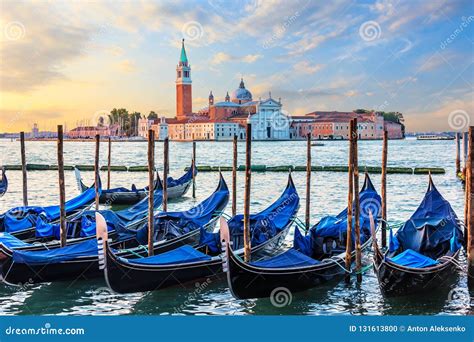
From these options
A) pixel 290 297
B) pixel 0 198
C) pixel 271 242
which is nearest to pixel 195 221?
pixel 271 242

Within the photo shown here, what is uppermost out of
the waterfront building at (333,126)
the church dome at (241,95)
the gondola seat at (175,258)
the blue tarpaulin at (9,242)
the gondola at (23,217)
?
the church dome at (241,95)

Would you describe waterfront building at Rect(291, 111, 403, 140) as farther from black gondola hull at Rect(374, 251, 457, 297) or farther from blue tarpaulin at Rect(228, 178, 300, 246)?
black gondola hull at Rect(374, 251, 457, 297)

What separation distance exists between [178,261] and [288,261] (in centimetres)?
69

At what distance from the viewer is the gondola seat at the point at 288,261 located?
3523 millimetres

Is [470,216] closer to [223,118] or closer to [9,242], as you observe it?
[9,242]

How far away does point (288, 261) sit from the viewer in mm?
3600

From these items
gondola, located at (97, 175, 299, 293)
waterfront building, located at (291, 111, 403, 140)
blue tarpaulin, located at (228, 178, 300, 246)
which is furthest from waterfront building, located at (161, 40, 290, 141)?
gondola, located at (97, 175, 299, 293)

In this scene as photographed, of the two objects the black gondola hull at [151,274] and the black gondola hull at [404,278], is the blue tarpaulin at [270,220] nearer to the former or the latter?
the black gondola hull at [151,274]

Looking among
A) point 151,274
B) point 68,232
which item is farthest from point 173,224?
point 151,274

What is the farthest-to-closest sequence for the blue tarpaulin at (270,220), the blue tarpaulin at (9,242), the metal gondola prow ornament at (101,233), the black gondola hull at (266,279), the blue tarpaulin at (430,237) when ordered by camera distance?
the blue tarpaulin at (270,220), the blue tarpaulin at (430,237), the blue tarpaulin at (9,242), the black gondola hull at (266,279), the metal gondola prow ornament at (101,233)

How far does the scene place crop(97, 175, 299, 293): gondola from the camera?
11.3 ft

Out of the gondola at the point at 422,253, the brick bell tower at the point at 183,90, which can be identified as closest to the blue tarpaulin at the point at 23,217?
the gondola at the point at 422,253

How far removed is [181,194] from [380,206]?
4456 mm

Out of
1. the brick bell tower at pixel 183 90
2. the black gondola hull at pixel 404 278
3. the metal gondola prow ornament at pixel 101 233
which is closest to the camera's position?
the metal gondola prow ornament at pixel 101 233
